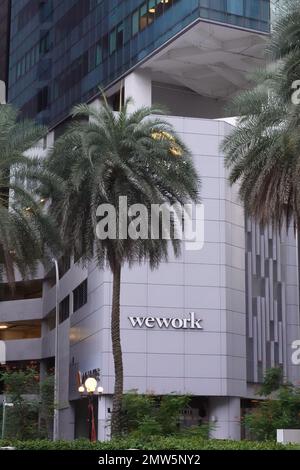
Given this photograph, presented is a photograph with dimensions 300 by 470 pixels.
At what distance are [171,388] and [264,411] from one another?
19.8 meters

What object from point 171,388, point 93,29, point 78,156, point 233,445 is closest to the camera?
point 233,445

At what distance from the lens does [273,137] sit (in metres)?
35.6

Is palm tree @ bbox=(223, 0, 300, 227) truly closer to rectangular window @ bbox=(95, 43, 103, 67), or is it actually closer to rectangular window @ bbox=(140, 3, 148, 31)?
rectangular window @ bbox=(140, 3, 148, 31)

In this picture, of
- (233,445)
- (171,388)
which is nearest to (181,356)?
(171,388)

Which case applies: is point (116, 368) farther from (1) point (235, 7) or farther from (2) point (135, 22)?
(2) point (135, 22)

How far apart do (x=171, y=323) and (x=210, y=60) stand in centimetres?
1915

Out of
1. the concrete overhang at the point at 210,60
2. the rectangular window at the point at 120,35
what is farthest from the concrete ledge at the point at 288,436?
the rectangular window at the point at 120,35

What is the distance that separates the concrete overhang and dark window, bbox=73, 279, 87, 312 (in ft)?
52.3

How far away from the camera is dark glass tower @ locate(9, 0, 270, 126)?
60094mm

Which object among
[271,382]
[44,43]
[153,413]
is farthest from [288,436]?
[44,43]

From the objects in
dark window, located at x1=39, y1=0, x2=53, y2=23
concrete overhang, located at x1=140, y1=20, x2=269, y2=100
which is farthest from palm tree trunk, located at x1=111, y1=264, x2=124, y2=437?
dark window, located at x1=39, y1=0, x2=53, y2=23
